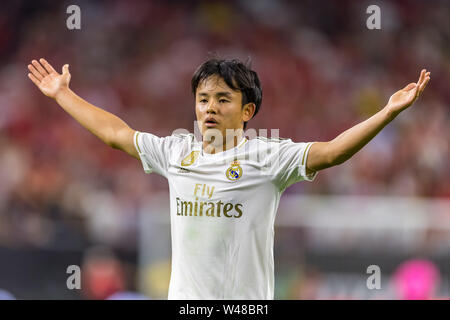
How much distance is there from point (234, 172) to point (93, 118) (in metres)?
0.91

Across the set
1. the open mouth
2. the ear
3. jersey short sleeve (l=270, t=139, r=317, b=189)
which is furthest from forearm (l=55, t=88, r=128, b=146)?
jersey short sleeve (l=270, t=139, r=317, b=189)

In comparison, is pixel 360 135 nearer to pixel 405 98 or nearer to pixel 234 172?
pixel 405 98

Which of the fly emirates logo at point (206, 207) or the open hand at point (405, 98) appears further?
the fly emirates logo at point (206, 207)

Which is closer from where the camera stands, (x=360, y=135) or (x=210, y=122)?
(x=360, y=135)

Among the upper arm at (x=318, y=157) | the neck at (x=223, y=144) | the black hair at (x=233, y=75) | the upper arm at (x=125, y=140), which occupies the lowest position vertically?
the upper arm at (x=318, y=157)

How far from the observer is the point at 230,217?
3.69 meters

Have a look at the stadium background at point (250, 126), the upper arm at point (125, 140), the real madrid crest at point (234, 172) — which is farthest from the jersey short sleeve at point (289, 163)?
the stadium background at point (250, 126)

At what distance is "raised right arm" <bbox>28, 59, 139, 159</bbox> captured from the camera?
4.05 m

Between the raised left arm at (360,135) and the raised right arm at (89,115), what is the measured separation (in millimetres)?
1066

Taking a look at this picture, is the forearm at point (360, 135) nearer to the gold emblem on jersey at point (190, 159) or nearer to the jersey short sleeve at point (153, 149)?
the gold emblem on jersey at point (190, 159)

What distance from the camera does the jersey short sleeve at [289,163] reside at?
3686mm

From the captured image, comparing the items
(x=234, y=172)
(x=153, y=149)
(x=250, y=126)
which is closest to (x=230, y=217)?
(x=234, y=172)

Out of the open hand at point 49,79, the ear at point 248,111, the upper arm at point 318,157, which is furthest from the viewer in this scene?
the open hand at point 49,79
